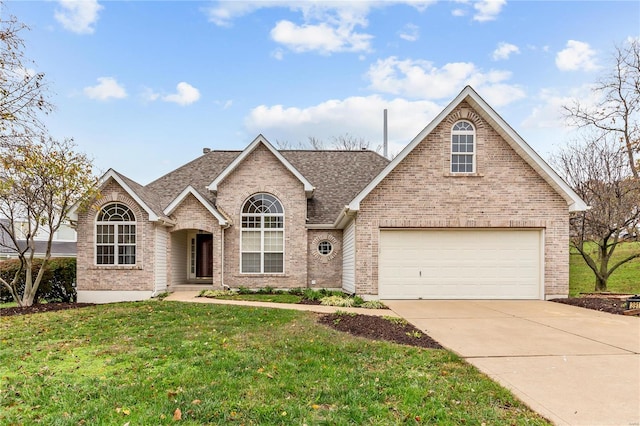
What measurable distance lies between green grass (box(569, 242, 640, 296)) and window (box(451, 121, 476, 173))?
29.4 ft

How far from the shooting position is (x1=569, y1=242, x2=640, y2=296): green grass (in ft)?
62.5

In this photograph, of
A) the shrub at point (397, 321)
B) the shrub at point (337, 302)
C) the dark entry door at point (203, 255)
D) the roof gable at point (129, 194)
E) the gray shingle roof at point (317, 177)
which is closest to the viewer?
the shrub at point (397, 321)

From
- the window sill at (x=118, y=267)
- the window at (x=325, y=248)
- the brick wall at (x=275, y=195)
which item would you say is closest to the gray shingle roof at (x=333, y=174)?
the window at (x=325, y=248)

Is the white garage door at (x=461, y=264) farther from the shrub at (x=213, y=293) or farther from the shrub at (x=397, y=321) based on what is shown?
the shrub at (x=213, y=293)

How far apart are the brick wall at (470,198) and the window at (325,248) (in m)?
3.22

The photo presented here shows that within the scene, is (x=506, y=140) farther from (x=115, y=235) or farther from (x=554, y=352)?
(x=115, y=235)

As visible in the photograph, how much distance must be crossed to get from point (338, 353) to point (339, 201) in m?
11.4

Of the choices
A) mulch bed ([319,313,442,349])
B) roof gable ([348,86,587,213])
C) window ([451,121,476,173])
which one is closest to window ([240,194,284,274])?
roof gable ([348,86,587,213])

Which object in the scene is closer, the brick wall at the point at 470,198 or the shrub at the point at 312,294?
the brick wall at the point at 470,198

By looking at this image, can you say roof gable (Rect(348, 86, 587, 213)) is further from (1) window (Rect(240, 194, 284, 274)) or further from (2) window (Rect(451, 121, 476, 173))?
(1) window (Rect(240, 194, 284, 274))

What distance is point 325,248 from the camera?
1628cm

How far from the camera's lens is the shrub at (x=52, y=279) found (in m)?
13.9

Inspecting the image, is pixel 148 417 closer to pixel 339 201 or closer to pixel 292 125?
pixel 339 201

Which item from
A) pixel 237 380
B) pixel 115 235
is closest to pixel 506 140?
pixel 237 380
